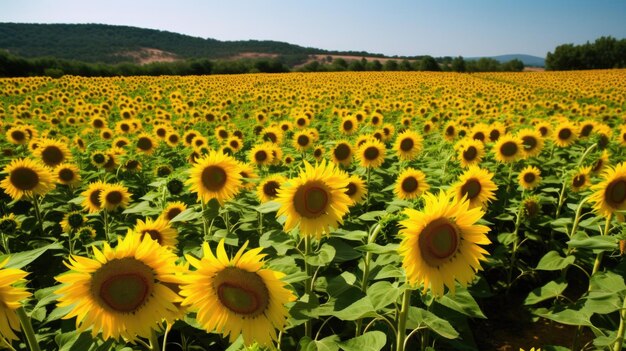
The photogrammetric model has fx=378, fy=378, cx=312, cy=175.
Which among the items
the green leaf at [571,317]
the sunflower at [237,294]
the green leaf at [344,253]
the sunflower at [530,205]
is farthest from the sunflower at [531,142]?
the sunflower at [237,294]

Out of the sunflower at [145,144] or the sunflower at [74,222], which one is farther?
the sunflower at [145,144]

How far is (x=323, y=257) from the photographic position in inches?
92.6

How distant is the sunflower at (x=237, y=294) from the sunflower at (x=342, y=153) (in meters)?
4.21

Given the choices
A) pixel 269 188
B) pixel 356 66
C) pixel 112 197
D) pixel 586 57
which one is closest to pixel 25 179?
pixel 112 197

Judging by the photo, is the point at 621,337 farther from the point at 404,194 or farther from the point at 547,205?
the point at 547,205

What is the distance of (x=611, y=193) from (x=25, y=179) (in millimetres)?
5953

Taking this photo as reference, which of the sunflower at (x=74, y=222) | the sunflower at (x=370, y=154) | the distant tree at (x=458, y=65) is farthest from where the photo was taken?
the distant tree at (x=458, y=65)

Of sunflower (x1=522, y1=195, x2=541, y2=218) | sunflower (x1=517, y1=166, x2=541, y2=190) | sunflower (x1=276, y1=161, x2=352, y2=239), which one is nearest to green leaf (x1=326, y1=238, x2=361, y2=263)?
sunflower (x1=276, y1=161, x2=352, y2=239)

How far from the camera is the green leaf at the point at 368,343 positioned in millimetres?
1915

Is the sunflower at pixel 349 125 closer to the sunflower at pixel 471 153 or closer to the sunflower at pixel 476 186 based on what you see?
the sunflower at pixel 471 153

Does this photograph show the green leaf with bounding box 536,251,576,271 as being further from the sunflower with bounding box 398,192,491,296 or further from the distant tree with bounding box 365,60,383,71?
the distant tree with bounding box 365,60,383,71

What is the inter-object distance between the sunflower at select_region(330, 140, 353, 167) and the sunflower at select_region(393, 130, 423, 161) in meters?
0.91

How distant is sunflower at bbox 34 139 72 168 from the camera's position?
5660 millimetres

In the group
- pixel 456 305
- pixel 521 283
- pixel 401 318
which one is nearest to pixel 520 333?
pixel 521 283
